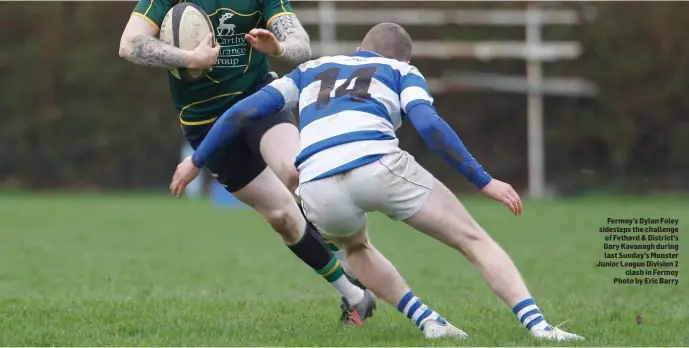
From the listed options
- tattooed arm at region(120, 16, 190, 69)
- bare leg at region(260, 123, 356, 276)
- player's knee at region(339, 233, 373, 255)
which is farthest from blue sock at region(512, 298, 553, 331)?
tattooed arm at region(120, 16, 190, 69)

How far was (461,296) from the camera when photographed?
26.8 feet

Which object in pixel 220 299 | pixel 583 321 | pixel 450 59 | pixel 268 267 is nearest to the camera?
pixel 583 321

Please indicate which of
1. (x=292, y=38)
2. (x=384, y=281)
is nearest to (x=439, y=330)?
(x=384, y=281)

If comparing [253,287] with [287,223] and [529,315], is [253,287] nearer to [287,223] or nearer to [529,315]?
[287,223]

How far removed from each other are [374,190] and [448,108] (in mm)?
21471

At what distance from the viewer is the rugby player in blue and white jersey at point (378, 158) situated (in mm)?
4949

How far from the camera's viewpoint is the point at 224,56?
20.5 feet

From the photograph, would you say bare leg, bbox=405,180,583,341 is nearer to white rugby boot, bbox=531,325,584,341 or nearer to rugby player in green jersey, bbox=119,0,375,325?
white rugby boot, bbox=531,325,584,341

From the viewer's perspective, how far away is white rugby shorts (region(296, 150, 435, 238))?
4949mm

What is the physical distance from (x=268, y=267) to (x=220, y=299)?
10.9 ft

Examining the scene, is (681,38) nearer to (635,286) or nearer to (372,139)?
(635,286)

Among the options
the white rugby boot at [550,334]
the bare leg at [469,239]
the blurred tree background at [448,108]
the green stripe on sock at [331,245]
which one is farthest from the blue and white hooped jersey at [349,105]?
the blurred tree background at [448,108]

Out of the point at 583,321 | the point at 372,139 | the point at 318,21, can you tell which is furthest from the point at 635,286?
the point at 318,21

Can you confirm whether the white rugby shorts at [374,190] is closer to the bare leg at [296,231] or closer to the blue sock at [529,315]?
the blue sock at [529,315]
